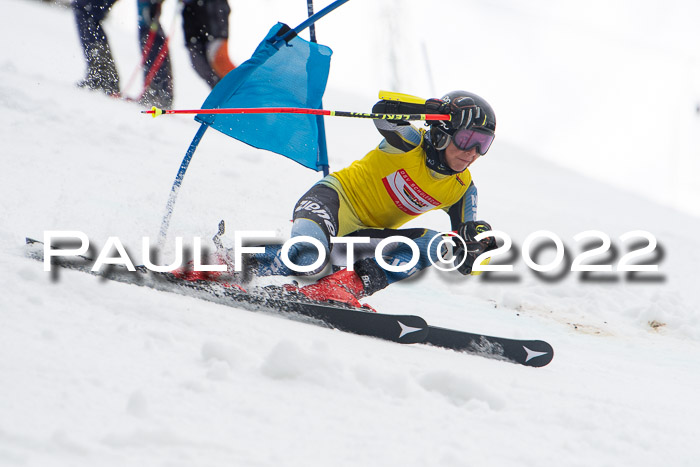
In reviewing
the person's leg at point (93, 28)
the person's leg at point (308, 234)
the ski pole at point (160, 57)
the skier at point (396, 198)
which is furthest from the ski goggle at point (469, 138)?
the ski pole at point (160, 57)

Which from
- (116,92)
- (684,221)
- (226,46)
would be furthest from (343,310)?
(684,221)

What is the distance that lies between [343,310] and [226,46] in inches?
207

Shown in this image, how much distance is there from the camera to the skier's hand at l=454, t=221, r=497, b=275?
11.1 ft

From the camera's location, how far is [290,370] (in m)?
1.93

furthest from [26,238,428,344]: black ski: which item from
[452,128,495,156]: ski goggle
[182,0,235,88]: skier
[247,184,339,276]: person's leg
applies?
[182,0,235,88]: skier

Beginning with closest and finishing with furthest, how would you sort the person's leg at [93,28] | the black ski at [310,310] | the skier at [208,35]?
1. the black ski at [310,310]
2. the person's leg at [93,28]
3. the skier at [208,35]

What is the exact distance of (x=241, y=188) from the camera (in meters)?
6.21

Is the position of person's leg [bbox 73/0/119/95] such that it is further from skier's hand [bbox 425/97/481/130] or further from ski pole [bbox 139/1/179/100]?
skier's hand [bbox 425/97/481/130]

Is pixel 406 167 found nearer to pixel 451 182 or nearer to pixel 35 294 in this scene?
pixel 451 182

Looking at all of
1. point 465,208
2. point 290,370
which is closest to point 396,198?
point 465,208

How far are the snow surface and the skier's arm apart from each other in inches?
22.7

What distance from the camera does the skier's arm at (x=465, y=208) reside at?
3717mm

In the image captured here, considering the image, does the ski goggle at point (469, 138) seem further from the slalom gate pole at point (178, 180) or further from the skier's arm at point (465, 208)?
the slalom gate pole at point (178, 180)

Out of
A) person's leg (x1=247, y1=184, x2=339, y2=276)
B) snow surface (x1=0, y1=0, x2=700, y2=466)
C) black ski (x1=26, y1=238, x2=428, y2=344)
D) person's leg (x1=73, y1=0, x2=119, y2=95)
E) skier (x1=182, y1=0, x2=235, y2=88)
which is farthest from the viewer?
skier (x1=182, y1=0, x2=235, y2=88)
